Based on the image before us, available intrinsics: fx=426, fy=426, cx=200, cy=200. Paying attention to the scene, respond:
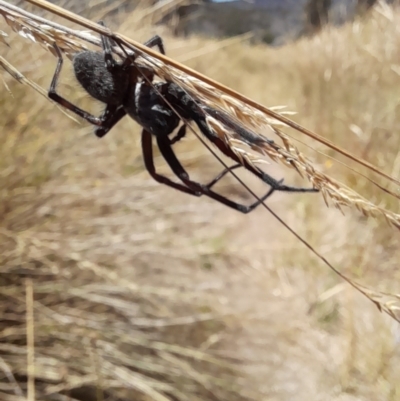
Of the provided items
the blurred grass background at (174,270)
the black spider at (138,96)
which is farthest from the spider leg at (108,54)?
the blurred grass background at (174,270)

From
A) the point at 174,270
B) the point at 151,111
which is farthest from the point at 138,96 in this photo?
the point at 174,270

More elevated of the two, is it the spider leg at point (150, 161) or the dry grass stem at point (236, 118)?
the dry grass stem at point (236, 118)

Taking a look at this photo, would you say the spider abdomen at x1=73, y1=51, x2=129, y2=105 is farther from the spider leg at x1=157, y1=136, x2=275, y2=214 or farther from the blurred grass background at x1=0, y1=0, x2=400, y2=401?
the blurred grass background at x1=0, y1=0, x2=400, y2=401

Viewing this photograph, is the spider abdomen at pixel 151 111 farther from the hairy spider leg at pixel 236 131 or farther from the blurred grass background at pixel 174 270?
the blurred grass background at pixel 174 270

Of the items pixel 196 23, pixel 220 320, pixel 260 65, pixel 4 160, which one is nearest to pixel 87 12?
pixel 4 160

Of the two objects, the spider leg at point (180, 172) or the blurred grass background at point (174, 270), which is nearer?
the spider leg at point (180, 172)

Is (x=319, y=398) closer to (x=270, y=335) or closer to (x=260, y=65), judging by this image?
(x=270, y=335)
